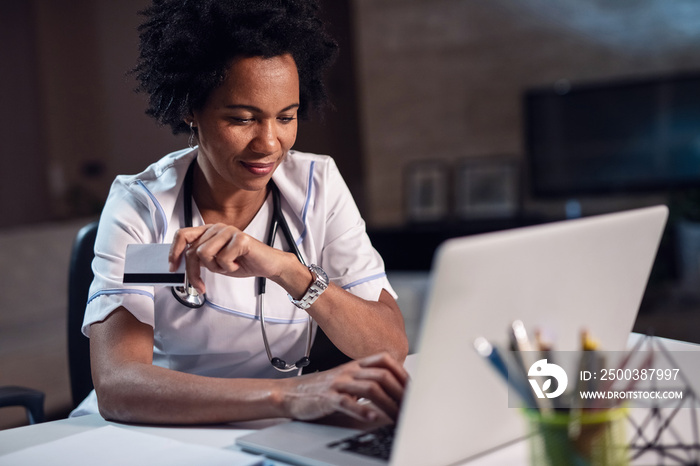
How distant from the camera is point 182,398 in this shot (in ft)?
3.10

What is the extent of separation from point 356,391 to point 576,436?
1.01 ft

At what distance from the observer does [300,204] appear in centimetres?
134

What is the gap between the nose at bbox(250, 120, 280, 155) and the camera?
3.84 feet

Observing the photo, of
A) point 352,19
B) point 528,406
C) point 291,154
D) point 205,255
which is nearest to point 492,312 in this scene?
point 528,406

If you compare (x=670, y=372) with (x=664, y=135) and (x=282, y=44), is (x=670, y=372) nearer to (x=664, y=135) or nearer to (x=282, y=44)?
(x=282, y=44)

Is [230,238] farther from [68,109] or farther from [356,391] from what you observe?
[68,109]

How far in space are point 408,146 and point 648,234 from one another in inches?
164

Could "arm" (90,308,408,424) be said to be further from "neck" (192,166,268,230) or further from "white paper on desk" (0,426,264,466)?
"neck" (192,166,268,230)

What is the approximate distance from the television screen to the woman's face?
356cm

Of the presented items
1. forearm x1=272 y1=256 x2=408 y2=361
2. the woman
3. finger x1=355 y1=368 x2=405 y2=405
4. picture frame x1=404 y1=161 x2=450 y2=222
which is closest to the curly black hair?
the woman

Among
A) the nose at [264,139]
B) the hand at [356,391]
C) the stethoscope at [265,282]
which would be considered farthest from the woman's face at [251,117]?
the hand at [356,391]

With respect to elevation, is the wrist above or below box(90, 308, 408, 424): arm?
above

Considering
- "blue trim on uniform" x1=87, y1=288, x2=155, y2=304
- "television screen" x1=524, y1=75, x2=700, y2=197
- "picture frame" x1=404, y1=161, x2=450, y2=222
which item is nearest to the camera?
"blue trim on uniform" x1=87, y1=288, x2=155, y2=304

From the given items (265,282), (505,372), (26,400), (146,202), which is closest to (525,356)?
(505,372)
